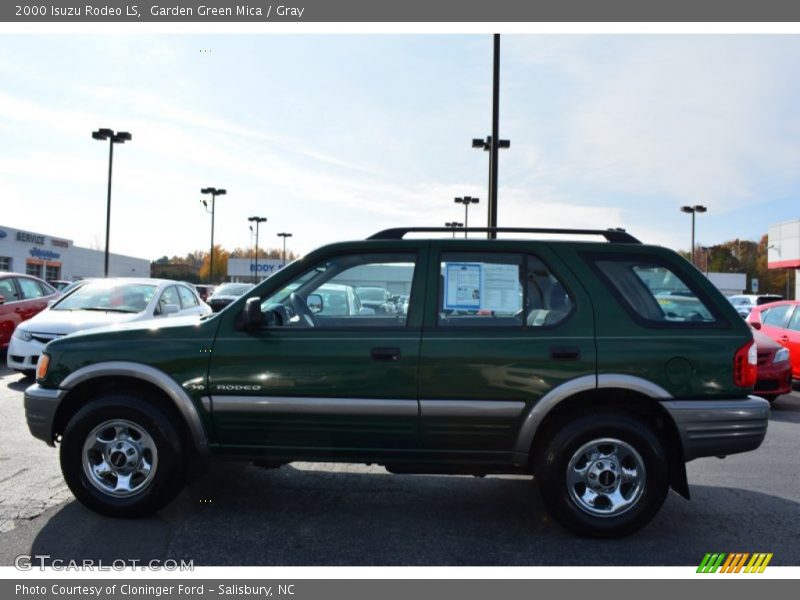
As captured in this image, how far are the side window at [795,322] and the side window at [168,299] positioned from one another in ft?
31.5

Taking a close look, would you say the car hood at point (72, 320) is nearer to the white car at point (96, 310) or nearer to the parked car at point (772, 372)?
the white car at point (96, 310)

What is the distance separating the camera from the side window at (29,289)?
41.2ft

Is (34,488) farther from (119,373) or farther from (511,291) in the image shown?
(511,291)

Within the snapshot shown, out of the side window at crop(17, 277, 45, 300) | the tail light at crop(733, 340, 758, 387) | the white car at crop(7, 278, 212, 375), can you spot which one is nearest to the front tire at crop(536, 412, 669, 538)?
the tail light at crop(733, 340, 758, 387)

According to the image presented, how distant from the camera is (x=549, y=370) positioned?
13.2 feet

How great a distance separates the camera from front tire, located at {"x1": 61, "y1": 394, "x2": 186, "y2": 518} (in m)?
4.25

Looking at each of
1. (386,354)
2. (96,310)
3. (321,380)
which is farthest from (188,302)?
(386,354)

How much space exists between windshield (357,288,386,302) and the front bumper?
2.08m

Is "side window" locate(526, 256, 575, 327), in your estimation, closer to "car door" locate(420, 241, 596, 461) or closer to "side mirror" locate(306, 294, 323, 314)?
"car door" locate(420, 241, 596, 461)

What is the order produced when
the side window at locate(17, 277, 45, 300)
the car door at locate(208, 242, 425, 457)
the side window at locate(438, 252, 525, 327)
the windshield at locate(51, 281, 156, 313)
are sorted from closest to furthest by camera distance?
1. the car door at locate(208, 242, 425, 457)
2. the side window at locate(438, 252, 525, 327)
3. the windshield at locate(51, 281, 156, 313)
4. the side window at locate(17, 277, 45, 300)

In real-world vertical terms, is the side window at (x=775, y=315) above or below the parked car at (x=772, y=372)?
above

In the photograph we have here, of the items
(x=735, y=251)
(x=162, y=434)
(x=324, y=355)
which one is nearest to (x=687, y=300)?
(x=324, y=355)

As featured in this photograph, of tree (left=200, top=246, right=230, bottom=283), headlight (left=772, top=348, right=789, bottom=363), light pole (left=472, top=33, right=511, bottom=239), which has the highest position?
tree (left=200, top=246, right=230, bottom=283)

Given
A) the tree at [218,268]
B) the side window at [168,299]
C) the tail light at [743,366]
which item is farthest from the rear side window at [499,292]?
the tree at [218,268]
